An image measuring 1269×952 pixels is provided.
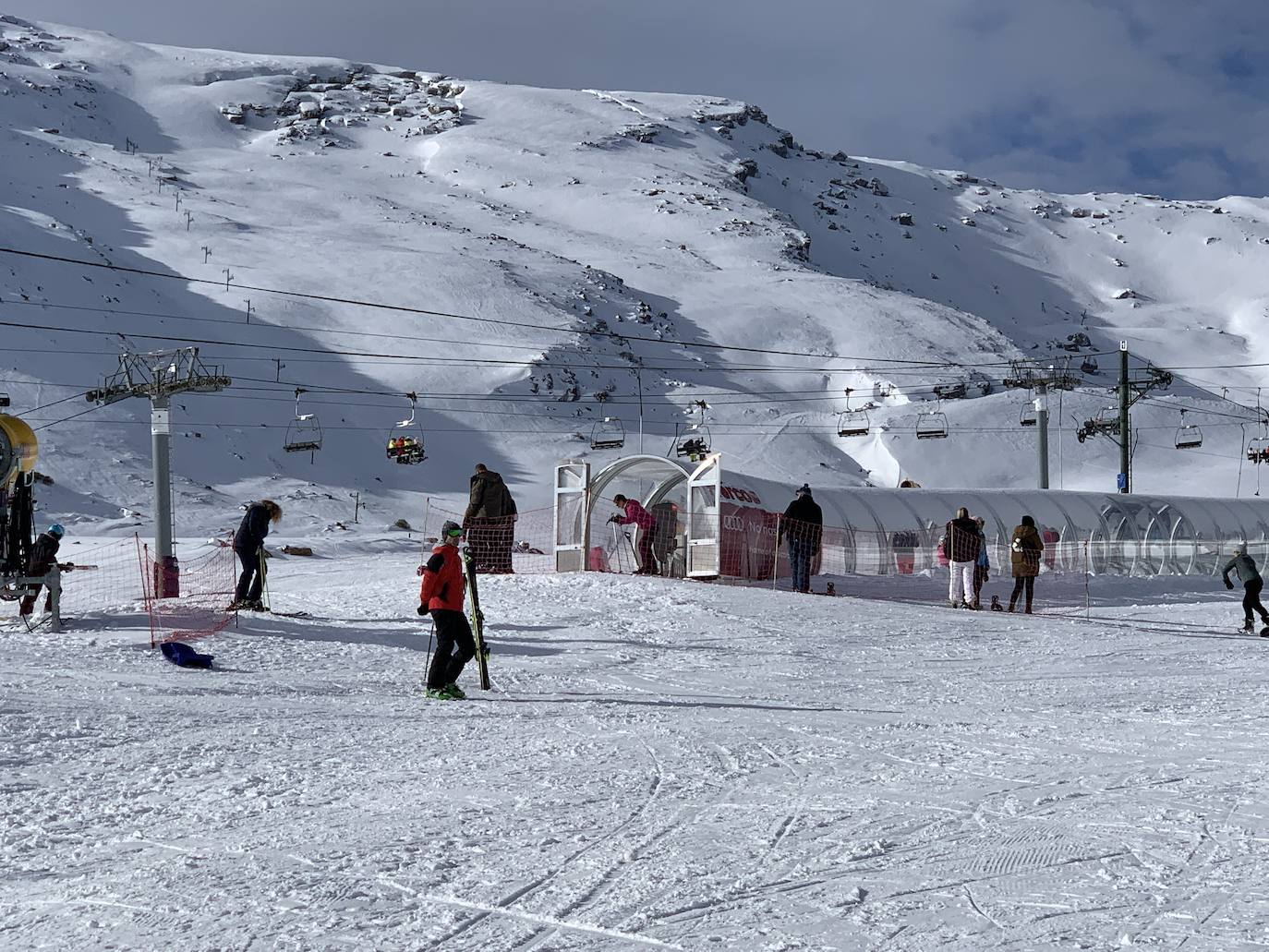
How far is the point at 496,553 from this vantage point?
21766 mm

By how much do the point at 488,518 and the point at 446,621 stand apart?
34.9 ft

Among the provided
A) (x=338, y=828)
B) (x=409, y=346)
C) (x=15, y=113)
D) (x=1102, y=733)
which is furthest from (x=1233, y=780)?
(x=15, y=113)

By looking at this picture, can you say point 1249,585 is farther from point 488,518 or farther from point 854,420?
point 854,420

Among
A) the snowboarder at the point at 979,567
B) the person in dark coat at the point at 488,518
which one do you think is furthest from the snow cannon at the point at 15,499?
the snowboarder at the point at 979,567

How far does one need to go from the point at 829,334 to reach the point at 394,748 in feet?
333

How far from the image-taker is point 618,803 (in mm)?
6602

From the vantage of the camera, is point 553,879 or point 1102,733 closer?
point 553,879

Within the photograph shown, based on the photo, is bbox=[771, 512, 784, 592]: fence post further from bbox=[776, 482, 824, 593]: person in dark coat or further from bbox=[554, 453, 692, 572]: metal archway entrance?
bbox=[554, 453, 692, 572]: metal archway entrance

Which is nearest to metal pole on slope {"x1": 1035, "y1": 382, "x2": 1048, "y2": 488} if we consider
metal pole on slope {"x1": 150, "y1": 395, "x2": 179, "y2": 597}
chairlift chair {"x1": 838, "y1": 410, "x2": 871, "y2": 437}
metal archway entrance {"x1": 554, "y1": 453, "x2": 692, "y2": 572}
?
metal archway entrance {"x1": 554, "y1": 453, "x2": 692, "y2": 572}

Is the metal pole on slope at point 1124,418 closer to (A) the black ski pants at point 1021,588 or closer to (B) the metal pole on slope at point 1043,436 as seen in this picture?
(B) the metal pole on slope at point 1043,436

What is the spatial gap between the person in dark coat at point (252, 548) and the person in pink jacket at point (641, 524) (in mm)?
6799

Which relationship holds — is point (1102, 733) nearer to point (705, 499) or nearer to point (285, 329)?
point (705, 499)

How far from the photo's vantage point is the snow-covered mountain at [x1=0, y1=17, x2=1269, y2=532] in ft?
222

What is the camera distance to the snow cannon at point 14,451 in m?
16.4
